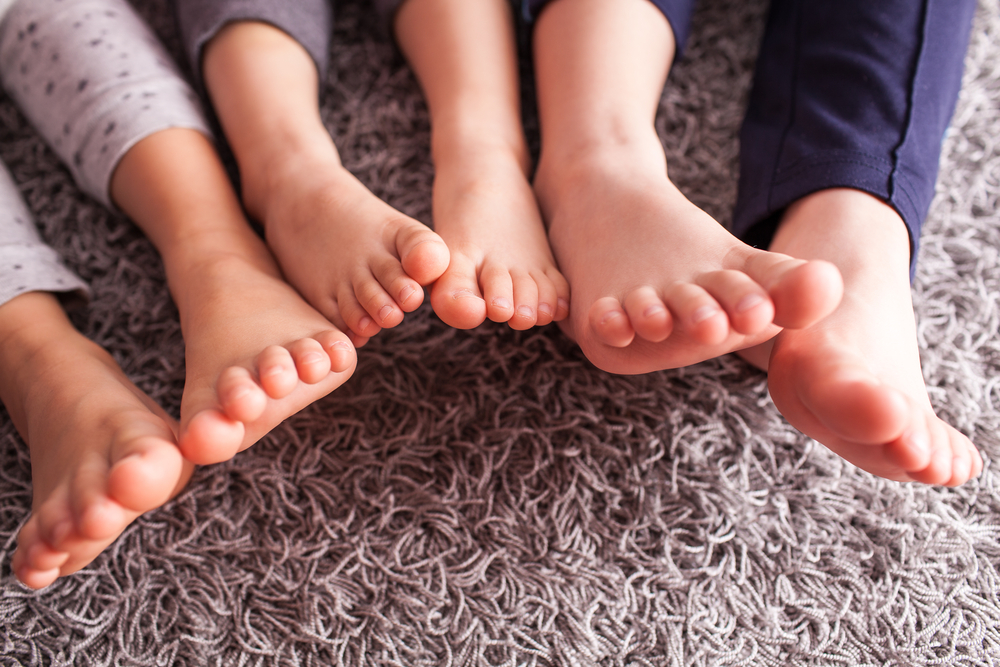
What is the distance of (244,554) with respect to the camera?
60 cm

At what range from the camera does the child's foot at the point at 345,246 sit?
20.9 inches

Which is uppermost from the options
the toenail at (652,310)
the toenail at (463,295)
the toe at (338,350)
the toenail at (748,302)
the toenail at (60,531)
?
the toenail at (748,302)

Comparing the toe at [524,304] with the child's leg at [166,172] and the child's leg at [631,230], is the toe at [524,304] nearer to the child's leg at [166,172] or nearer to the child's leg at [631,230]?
the child's leg at [631,230]

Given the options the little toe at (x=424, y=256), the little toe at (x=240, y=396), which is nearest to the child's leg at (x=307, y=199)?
the little toe at (x=424, y=256)

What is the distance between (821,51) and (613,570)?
569mm

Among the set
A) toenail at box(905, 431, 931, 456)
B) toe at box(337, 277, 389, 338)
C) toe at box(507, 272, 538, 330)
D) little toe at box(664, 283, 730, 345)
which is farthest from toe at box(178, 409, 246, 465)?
toenail at box(905, 431, 931, 456)

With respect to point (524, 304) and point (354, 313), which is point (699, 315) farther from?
point (354, 313)

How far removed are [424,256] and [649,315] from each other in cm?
19

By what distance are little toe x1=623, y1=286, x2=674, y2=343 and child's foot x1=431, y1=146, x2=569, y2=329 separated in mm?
95

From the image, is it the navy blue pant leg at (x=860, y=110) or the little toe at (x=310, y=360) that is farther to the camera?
the navy blue pant leg at (x=860, y=110)

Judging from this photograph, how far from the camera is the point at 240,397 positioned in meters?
0.46

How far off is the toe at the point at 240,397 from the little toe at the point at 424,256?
154mm

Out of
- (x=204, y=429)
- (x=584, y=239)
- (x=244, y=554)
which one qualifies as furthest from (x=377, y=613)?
(x=584, y=239)

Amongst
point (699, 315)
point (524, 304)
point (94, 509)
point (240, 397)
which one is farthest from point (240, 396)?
point (699, 315)
